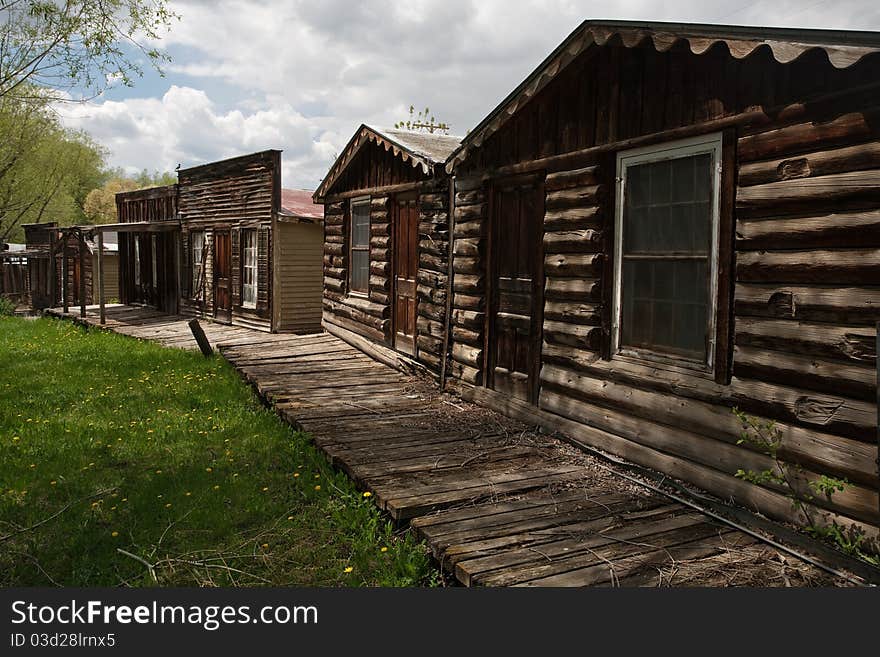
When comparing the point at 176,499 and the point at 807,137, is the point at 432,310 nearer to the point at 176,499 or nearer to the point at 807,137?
the point at 176,499

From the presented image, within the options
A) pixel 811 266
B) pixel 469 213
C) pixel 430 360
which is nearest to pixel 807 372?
pixel 811 266

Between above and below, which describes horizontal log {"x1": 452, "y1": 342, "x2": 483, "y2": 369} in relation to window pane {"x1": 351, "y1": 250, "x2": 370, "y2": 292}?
below

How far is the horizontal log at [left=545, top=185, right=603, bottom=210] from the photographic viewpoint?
6348 millimetres

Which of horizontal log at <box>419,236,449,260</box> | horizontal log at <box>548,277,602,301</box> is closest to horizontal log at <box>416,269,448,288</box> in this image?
horizontal log at <box>419,236,449,260</box>

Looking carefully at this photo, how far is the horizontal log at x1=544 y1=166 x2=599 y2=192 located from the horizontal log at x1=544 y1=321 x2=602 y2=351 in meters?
1.30

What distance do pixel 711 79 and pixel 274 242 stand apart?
12.6 m

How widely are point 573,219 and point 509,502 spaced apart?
9.24ft

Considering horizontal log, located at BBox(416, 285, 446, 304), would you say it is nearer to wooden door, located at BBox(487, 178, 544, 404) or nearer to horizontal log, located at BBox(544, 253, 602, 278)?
wooden door, located at BBox(487, 178, 544, 404)

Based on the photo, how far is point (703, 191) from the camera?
5.32 metres

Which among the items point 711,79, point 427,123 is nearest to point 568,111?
point 711,79

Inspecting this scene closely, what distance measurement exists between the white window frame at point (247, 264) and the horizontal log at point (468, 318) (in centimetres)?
936

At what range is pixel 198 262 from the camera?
20047 mm

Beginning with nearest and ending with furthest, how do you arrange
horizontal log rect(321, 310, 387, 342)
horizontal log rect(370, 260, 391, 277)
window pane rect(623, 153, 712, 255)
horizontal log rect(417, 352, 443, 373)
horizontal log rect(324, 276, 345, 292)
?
window pane rect(623, 153, 712, 255), horizontal log rect(417, 352, 443, 373), horizontal log rect(370, 260, 391, 277), horizontal log rect(321, 310, 387, 342), horizontal log rect(324, 276, 345, 292)

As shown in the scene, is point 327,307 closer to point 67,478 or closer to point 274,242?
point 274,242
